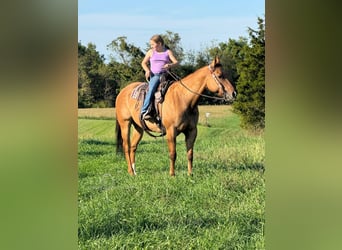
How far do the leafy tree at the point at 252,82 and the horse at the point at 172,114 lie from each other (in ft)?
0.43

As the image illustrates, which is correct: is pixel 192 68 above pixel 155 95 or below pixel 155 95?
above

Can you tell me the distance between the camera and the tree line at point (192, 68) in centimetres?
241

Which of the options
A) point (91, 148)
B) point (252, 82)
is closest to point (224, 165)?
point (252, 82)

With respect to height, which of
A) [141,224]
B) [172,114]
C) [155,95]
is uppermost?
[155,95]

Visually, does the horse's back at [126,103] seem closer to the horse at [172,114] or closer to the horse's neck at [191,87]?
the horse at [172,114]

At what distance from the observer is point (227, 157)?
2.61 meters

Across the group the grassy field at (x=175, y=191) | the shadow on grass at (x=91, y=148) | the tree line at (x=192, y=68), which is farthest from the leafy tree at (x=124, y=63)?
the shadow on grass at (x=91, y=148)

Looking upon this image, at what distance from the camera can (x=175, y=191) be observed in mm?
2576

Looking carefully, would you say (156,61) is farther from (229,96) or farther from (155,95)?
(229,96)

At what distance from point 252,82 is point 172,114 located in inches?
18.1

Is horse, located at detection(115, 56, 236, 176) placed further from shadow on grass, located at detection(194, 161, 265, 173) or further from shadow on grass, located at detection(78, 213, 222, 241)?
shadow on grass, located at detection(78, 213, 222, 241)

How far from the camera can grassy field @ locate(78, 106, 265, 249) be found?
8.11 ft
